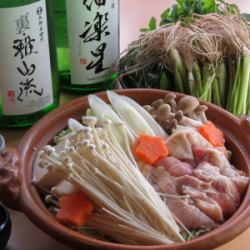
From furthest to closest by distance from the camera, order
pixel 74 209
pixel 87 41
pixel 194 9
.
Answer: pixel 194 9, pixel 87 41, pixel 74 209

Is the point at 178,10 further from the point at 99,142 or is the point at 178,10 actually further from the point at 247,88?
the point at 99,142

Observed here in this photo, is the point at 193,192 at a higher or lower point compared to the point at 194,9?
lower

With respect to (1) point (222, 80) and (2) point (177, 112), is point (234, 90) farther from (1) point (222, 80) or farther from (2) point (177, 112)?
(2) point (177, 112)

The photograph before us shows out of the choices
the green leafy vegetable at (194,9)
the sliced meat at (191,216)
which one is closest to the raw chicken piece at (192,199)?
the sliced meat at (191,216)

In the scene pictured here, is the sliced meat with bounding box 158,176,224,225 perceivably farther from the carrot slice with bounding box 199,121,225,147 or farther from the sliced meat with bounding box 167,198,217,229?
the carrot slice with bounding box 199,121,225,147

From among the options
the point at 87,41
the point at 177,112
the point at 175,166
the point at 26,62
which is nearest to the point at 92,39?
the point at 87,41

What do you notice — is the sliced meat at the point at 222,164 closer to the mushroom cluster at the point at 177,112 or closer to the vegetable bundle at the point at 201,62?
the mushroom cluster at the point at 177,112
